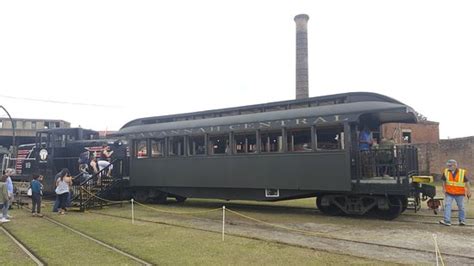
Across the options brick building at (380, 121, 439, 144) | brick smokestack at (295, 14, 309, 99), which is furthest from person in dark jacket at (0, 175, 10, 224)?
brick building at (380, 121, 439, 144)

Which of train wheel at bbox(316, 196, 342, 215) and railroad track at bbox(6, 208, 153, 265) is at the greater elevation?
train wheel at bbox(316, 196, 342, 215)

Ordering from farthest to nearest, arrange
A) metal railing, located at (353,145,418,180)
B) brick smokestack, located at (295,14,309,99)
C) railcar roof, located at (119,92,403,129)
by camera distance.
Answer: brick smokestack, located at (295,14,309,99) → railcar roof, located at (119,92,403,129) → metal railing, located at (353,145,418,180)

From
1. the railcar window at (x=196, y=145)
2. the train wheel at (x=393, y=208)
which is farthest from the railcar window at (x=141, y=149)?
the train wheel at (x=393, y=208)

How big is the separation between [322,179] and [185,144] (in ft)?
17.9

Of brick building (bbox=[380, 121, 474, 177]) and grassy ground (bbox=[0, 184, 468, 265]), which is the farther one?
brick building (bbox=[380, 121, 474, 177])

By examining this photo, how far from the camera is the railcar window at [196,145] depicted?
14586 mm

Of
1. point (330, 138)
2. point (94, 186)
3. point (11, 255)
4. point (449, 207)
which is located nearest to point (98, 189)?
point (94, 186)

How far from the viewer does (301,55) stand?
29.8 m

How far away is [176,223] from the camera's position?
11.2 metres

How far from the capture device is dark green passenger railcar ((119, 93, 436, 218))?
11.2 m

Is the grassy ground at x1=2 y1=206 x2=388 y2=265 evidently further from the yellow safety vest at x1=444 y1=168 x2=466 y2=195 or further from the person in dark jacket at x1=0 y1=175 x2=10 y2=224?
the yellow safety vest at x1=444 y1=168 x2=466 y2=195

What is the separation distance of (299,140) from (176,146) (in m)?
5.10

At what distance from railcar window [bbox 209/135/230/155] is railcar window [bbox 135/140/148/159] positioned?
3.40 m

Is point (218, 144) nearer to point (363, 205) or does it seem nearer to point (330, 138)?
point (330, 138)
